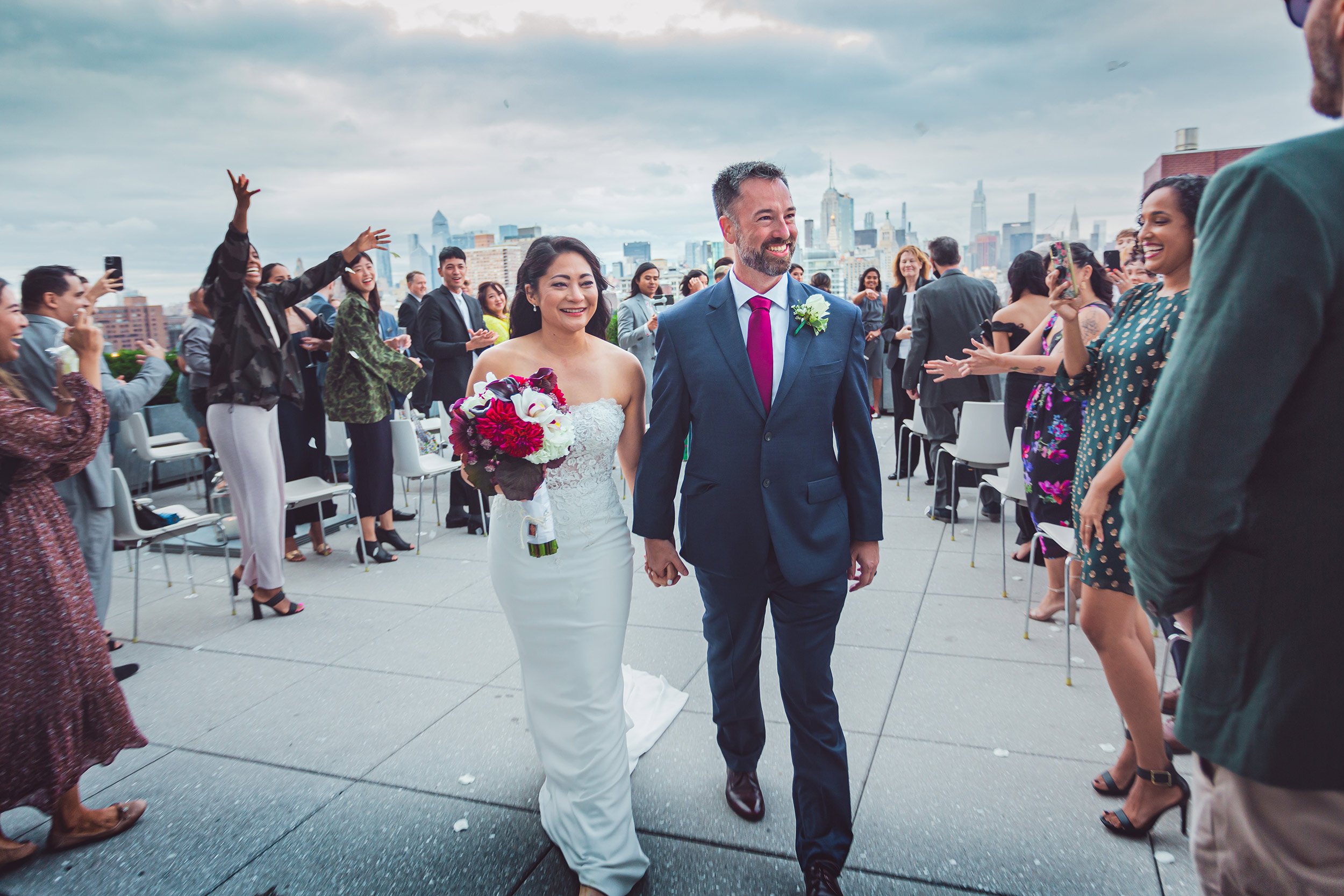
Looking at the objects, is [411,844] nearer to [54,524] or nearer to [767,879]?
[767,879]

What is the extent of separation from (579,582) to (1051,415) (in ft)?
8.68

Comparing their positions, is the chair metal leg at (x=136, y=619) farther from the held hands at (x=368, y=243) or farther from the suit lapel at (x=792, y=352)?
the suit lapel at (x=792, y=352)

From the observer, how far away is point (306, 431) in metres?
6.53

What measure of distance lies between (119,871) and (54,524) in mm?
1192

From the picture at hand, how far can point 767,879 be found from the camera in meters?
2.39

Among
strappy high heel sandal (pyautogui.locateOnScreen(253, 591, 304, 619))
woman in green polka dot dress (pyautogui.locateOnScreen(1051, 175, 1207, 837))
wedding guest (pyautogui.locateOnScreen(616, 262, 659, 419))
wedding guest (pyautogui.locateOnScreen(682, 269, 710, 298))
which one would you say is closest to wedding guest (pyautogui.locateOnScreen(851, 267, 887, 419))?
wedding guest (pyautogui.locateOnScreen(682, 269, 710, 298))

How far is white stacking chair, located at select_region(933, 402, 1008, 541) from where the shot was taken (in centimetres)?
553

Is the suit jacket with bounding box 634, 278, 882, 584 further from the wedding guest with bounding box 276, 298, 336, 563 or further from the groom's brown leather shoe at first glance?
the wedding guest with bounding box 276, 298, 336, 563

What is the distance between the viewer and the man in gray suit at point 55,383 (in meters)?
3.76

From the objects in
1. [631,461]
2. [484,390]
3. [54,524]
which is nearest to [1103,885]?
[631,461]

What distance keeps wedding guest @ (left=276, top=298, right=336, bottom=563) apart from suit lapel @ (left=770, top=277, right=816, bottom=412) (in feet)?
15.2

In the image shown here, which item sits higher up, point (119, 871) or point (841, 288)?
point (841, 288)

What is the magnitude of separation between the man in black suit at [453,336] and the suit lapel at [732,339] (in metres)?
4.33

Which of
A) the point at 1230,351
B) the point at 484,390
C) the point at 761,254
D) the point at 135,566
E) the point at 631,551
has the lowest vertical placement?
the point at 135,566
